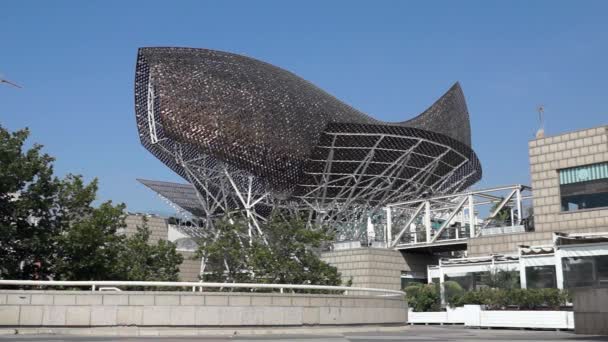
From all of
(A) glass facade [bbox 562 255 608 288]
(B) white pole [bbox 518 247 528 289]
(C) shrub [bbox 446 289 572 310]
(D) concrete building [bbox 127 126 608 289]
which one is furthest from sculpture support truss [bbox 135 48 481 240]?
(A) glass facade [bbox 562 255 608 288]

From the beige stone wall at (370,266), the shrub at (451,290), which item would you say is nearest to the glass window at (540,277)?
the shrub at (451,290)

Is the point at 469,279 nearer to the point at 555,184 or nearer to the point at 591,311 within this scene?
the point at 555,184

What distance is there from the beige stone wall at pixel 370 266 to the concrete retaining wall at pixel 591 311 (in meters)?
33.2

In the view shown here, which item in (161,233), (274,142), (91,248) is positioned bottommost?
(91,248)

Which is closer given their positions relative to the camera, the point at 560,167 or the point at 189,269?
the point at 560,167

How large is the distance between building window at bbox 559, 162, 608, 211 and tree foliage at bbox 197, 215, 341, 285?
57.6 feet

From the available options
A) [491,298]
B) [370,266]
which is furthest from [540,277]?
[370,266]

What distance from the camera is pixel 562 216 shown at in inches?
1938

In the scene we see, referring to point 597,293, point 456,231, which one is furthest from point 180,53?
point 597,293

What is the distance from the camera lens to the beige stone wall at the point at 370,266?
57531 mm

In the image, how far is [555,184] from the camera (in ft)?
164

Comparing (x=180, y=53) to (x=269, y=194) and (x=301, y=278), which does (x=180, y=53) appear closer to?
(x=269, y=194)

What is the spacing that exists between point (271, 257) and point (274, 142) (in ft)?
72.8

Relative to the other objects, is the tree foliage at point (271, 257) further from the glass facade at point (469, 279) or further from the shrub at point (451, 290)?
the glass facade at point (469, 279)
